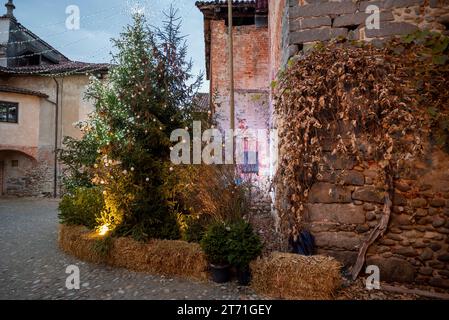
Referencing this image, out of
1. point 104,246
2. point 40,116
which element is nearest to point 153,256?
point 104,246

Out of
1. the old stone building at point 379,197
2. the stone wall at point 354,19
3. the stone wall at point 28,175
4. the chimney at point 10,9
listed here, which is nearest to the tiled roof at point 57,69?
the chimney at point 10,9

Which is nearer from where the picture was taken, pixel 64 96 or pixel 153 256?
pixel 153 256

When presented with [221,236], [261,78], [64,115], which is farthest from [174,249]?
[64,115]

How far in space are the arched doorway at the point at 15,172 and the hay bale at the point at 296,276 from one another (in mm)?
15216

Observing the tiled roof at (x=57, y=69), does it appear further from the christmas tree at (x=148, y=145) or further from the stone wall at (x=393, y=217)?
the stone wall at (x=393, y=217)

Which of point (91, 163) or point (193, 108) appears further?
point (91, 163)

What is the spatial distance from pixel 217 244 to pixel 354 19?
11.6 feet

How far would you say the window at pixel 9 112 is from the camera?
13.5 m

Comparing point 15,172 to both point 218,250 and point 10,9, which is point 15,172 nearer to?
point 10,9

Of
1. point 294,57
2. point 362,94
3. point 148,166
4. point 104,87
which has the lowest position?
point 148,166

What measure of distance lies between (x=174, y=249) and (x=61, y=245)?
2804 millimetres

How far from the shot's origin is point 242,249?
11.9 feet

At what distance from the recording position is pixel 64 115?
14.9m
